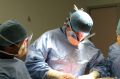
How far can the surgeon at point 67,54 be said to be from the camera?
2162 mm

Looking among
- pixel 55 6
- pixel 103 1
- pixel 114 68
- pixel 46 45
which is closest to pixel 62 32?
pixel 46 45

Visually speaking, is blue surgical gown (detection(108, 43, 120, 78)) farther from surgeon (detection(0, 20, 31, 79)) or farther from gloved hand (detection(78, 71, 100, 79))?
surgeon (detection(0, 20, 31, 79))

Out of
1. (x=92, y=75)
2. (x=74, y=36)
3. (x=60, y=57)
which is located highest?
(x=74, y=36)

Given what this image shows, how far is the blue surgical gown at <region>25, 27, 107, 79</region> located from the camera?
2.17 meters

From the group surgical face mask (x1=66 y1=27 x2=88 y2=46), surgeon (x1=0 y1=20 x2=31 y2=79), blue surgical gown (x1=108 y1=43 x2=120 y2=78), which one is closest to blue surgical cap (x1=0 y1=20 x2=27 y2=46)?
surgeon (x1=0 y1=20 x2=31 y2=79)

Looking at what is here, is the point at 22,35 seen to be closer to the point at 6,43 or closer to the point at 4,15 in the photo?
the point at 6,43

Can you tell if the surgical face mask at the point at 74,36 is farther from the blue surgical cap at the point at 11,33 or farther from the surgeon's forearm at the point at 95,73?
the blue surgical cap at the point at 11,33

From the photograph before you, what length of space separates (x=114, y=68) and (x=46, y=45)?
2.04 feet

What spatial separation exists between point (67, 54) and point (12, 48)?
689 mm

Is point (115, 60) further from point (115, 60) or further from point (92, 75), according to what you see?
point (92, 75)

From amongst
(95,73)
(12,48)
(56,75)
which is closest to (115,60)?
(95,73)

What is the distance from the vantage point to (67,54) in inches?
90.9

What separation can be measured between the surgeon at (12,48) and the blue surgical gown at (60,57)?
1.25 feet

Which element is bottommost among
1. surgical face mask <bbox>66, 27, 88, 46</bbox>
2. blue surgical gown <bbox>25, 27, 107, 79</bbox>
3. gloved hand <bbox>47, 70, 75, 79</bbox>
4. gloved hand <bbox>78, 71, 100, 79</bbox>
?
gloved hand <bbox>78, 71, 100, 79</bbox>
